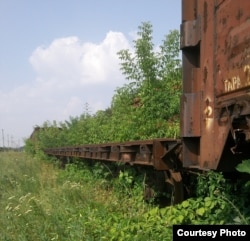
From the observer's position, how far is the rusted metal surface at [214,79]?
133 inches

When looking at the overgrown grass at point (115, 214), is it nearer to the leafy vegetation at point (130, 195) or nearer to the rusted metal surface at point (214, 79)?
the leafy vegetation at point (130, 195)

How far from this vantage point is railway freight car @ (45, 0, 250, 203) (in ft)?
11.1

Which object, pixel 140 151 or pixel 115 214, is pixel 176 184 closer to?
pixel 140 151

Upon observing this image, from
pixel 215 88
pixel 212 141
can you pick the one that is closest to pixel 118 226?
pixel 212 141

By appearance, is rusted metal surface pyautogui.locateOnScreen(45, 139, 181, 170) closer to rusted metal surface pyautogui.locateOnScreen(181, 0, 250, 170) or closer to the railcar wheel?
the railcar wheel

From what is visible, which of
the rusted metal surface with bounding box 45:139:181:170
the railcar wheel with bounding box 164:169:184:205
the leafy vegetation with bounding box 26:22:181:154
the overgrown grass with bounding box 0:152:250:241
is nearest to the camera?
the overgrown grass with bounding box 0:152:250:241

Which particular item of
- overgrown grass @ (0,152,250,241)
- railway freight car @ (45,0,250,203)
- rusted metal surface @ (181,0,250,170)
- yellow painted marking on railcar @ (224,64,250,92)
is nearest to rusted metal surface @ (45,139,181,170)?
railway freight car @ (45,0,250,203)

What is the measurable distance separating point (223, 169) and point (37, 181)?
8070mm

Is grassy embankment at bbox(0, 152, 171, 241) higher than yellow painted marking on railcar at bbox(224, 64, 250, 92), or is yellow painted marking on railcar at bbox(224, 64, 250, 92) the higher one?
yellow painted marking on railcar at bbox(224, 64, 250, 92)

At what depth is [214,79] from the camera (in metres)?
3.96

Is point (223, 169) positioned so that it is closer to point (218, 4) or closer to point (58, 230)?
point (218, 4)

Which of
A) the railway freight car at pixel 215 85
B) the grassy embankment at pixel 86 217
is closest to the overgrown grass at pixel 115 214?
the grassy embankment at pixel 86 217

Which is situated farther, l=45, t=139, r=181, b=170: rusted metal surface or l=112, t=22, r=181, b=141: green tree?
l=112, t=22, r=181, b=141: green tree

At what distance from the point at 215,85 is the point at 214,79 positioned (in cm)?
7
